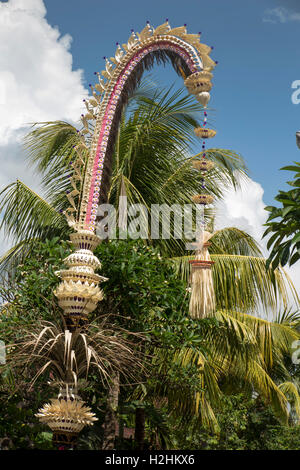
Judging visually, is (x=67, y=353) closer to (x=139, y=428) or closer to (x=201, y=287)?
(x=201, y=287)

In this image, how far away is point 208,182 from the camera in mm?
10898

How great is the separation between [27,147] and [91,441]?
19.3 feet

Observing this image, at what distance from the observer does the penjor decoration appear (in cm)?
479

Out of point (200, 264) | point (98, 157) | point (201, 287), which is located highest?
point (98, 157)

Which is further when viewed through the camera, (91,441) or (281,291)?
(281,291)

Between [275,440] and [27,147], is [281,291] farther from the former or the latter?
[27,147]

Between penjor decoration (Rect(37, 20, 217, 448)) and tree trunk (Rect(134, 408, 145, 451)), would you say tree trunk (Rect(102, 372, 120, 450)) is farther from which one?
penjor decoration (Rect(37, 20, 217, 448))

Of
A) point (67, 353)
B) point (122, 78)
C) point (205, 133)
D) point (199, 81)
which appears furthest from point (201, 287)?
point (122, 78)

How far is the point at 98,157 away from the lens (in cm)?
610

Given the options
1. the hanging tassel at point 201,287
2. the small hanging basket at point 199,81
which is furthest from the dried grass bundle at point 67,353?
the small hanging basket at point 199,81

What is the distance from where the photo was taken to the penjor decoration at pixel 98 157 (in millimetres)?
4789

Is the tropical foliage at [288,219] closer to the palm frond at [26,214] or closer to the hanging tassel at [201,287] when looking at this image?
the hanging tassel at [201,287]

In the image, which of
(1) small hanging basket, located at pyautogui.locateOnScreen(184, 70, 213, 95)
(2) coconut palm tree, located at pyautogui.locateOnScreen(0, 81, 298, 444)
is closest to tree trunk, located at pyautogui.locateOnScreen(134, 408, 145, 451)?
(2) coconut palm tree, located at pyautogui.locateOnScreen(0, 81, 298, 444)

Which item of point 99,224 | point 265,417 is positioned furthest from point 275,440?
point 99,224
